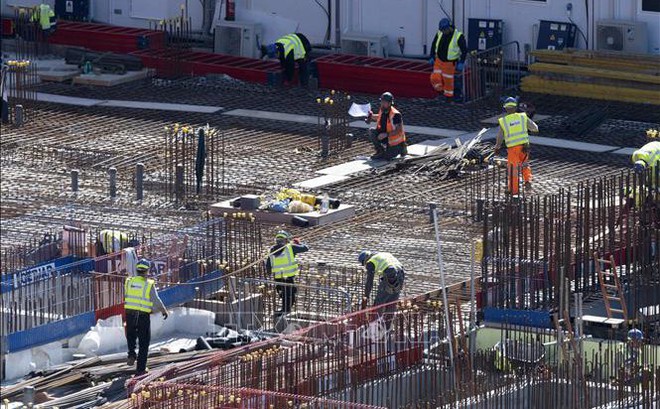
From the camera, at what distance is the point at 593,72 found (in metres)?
46.5

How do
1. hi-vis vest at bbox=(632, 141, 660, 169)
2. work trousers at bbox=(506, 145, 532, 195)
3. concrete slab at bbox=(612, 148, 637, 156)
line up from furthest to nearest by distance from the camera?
1. concrete slab at bbox=(612, 148, 637, 156)
2. work trousers at bbox=(506, 145, 532, 195)
3. hi-vis vest at bbox=(632, 141, 660, 169)

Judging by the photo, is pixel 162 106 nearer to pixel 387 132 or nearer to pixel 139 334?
pixel 387 132

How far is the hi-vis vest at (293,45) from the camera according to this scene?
160 feet

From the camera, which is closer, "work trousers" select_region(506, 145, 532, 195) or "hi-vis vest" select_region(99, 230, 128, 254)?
"hi-vis vest" select_region(99, 230, 128, 254)

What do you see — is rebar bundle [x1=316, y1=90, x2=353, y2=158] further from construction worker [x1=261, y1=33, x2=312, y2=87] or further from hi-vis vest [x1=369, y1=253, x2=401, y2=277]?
hi-vis vest [x1=369, y1=253, x2=401, y2=277]

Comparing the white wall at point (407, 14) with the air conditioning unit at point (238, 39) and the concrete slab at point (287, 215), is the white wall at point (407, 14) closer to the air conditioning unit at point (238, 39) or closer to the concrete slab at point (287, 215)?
the air conditioning unit at point (238, 39)

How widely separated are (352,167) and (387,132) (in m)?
0.85

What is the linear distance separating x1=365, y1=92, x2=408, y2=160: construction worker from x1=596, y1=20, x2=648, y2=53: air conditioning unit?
647 cm

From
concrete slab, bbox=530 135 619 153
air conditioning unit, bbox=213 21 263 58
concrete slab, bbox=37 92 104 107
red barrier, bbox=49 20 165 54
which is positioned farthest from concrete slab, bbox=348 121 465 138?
red barrier, bbox=49 20 165 54

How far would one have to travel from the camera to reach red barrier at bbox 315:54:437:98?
4803 cm

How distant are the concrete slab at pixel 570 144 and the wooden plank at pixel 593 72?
2633 millimetres

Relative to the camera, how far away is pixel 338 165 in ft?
139

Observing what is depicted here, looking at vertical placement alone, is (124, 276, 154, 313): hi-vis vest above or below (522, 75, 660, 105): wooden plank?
below

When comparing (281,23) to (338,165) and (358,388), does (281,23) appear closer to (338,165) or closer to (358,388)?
(338,165)
